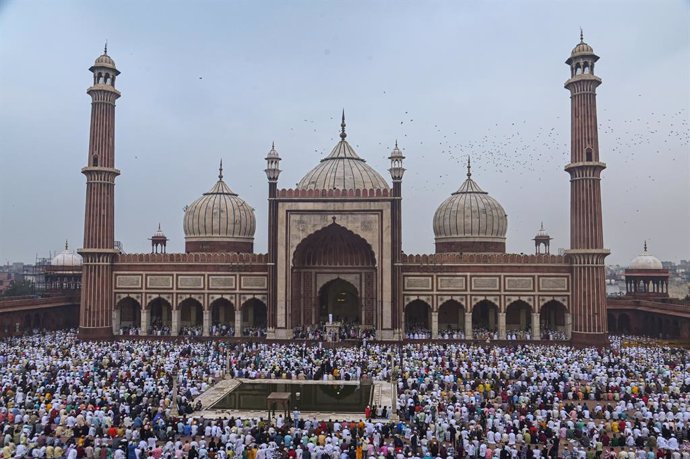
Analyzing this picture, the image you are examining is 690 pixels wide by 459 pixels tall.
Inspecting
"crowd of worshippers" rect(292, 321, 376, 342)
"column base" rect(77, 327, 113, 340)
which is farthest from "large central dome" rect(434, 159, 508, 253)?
"column base" rect(77, 327, 113, 340)

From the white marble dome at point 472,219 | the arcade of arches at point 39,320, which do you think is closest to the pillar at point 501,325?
the white marble dome at point 472,219

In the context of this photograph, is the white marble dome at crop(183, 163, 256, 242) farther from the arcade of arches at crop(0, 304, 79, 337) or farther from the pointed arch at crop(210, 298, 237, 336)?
the arcade of arches at crop(0, 304, 79, 337)

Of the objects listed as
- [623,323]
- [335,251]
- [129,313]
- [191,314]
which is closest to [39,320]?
[129,313]

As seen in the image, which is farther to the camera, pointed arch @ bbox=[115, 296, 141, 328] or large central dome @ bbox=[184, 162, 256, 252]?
large central dome @ bbox=[184, 162, 256, 252]

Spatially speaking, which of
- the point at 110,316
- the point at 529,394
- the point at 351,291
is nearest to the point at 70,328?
the point at 110,316

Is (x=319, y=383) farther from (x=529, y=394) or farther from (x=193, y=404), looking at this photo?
(x=529, y=394)

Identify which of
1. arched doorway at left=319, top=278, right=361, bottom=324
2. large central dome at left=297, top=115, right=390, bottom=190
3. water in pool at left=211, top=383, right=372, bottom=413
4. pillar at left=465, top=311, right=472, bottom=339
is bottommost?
water in pool at left=211, top=383, right=372, bottom=413
